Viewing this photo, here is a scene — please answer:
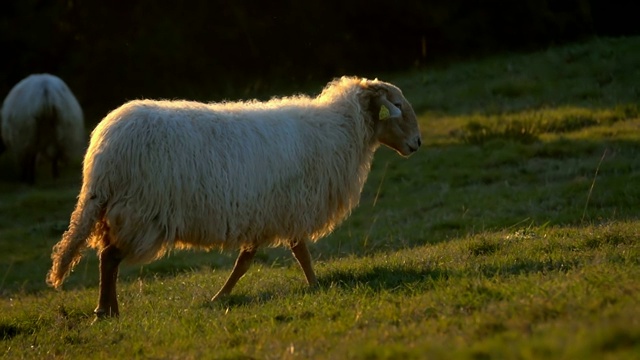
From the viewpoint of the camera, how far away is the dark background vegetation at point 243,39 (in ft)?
89.9

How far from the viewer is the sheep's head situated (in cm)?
1020

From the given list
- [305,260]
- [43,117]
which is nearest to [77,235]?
[305,260]

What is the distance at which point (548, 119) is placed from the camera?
18125 mm

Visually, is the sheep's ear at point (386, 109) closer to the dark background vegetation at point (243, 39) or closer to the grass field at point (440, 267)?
the grass field at point (440, 267)

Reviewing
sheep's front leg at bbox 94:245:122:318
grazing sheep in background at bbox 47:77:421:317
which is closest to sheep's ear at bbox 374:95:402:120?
grazing sheep in background at bbox 47:77:421:317

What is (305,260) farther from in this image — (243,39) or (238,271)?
(243,39)

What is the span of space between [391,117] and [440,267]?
2.32m

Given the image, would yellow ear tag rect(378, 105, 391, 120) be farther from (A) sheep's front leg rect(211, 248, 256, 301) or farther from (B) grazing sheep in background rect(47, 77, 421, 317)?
(A) sheep's front leg rect(211, 248, 256, 301)

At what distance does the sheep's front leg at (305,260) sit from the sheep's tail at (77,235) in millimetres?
1808

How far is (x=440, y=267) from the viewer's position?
323 inches

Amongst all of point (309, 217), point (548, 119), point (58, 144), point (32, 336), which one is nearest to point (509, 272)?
point (309, 217)

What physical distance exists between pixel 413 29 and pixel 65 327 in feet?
69.1

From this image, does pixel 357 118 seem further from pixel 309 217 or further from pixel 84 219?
pixel 84 219

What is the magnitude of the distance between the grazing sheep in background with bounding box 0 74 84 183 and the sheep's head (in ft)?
40.6
